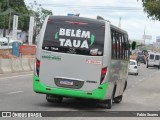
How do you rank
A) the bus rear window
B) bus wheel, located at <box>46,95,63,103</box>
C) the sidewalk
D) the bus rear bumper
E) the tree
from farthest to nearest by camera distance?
the tree
the sidewalk
bus wheel, located at <box>46,95,63,103</box>
the bus rear window
the bus rear bumper

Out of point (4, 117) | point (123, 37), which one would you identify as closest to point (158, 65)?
point (123, 37)

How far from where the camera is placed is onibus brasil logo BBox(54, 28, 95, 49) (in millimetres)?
15641

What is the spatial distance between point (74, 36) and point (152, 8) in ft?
54.3

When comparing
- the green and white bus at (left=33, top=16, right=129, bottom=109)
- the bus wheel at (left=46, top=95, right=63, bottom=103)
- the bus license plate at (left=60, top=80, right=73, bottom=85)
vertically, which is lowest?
the bus wheel at (left=46, top=95, right=63, bottom=103)

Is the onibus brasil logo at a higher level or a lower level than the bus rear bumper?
higher

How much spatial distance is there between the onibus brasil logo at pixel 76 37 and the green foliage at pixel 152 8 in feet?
52.8

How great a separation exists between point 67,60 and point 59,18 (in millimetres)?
1310

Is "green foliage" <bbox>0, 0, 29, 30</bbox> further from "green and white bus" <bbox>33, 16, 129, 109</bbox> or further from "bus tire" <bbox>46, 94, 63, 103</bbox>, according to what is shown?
"green and white bus" <bbox>33, 16, 129, 109</bbox>

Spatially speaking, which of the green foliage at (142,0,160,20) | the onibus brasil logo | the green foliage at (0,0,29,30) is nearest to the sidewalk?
the onibus brasil logo

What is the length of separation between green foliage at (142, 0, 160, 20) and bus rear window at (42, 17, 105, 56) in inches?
627

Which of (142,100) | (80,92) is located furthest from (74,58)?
(142,100)

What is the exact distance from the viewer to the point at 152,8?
3155 centimetres

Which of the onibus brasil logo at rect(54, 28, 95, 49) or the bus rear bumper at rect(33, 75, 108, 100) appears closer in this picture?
the bus rear bumper at rect(33, 75, 108, 100)

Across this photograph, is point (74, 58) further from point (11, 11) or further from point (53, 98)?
point (11, 11)
